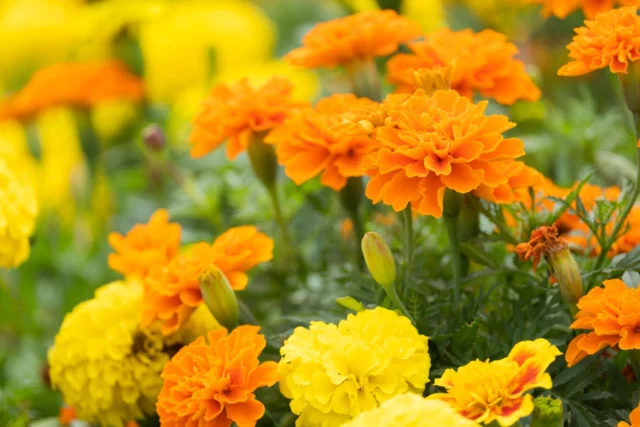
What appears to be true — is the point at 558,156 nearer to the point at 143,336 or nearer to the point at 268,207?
the point at 268,207

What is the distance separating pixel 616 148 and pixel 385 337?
556mm

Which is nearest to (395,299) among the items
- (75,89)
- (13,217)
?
(13,217)

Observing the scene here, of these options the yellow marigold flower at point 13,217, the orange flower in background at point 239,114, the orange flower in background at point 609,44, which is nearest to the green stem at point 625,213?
the orange flower in background at point 609,44

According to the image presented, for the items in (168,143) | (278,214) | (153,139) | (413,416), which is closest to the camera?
(413,416)

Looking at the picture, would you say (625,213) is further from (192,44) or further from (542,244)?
(192,44)

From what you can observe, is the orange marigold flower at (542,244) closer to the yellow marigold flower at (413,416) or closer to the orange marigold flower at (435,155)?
the orange marigold flower at (435,155)

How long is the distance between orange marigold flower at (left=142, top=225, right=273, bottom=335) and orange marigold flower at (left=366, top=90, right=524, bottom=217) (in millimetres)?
134

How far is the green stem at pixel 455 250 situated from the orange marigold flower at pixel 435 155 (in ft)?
0.14

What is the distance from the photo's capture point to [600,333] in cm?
49

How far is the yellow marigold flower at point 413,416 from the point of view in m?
0.41

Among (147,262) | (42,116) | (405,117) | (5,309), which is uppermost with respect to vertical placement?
(405,117)

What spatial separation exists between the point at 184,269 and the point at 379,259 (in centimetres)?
15

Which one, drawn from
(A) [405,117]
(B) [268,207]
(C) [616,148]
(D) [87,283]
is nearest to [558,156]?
(C) [616,148]

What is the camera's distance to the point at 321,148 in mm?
600
